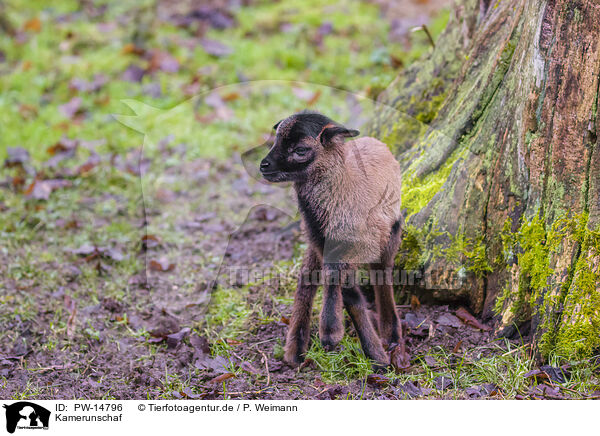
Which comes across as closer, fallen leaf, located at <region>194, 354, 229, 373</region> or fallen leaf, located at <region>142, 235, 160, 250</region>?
fallen leaf, located at <region>194, 354, 229, 373</region>

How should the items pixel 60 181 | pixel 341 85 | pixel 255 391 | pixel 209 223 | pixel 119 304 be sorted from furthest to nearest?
1. pixel 341 85
2. pixel 60 181
3. pixel 209 223
4. pixel 119 304
5. pixel 255 391

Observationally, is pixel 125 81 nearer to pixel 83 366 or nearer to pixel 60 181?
pixel 60 181

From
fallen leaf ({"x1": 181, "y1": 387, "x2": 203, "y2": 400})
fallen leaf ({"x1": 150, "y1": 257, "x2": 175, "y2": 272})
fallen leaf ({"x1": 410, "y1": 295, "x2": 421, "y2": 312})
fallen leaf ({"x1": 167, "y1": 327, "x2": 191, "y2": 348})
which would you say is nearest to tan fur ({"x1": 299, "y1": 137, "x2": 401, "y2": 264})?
fallen leaf ({"x1": 410, "y1": 295, "x2": 421, "y2": 312})

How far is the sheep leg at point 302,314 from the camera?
156 inches

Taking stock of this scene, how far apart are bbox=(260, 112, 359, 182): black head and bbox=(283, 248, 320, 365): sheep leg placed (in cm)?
72

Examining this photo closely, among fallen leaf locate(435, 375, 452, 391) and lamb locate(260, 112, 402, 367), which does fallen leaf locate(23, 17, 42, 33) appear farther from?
fallen leaf locate(435, 375, 452, 391)

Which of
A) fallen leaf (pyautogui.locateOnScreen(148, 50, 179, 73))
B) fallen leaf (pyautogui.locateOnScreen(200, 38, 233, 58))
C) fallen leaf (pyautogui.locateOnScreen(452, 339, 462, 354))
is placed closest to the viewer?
fallen leaf (pyautogui.locateOnScreen(452, 339, 462, 354))

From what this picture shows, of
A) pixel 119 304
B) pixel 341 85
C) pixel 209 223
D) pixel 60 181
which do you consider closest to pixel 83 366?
pixel 119 304

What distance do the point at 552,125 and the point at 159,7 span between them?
8.33m

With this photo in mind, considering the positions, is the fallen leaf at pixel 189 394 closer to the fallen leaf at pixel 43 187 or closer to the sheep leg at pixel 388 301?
the sheep leg at pixel 388 301

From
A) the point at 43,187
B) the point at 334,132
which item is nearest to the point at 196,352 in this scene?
the point at 334,132

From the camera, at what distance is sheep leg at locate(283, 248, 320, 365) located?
13.0 feet

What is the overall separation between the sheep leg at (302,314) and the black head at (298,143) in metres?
0.72

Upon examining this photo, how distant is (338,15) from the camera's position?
9742 millimetres
